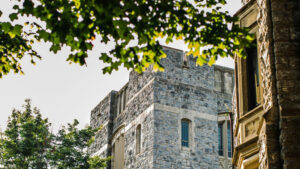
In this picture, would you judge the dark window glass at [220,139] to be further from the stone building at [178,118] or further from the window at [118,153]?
the window at [118,153]

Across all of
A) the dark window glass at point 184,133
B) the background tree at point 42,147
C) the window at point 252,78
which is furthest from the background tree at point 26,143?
the window at point 252,78

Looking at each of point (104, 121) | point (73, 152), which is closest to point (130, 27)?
point (73, 152)

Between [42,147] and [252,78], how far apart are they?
15.0 m

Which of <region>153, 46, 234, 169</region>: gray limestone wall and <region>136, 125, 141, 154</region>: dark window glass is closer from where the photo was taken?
<region>153, 46, 234, 169</region>: gray limestone wall

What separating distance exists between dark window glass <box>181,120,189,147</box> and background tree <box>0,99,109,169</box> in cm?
352

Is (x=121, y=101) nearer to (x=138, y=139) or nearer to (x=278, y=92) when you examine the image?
(x=138, y=139)

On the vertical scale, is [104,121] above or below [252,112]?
above

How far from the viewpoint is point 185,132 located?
948 inches

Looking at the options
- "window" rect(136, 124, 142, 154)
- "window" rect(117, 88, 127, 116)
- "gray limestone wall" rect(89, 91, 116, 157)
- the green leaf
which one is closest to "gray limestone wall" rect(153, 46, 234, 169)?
"window" rect(136, 124, 142, 154)

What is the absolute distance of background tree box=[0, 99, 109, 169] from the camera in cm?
2311

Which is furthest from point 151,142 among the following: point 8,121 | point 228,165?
point 8,121

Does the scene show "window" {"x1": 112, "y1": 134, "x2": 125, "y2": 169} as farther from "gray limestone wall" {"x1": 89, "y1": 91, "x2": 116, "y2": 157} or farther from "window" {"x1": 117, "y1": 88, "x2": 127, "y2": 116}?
"window" {"x1": 117, "y1": 88, "x2": 127, "y2": 116}

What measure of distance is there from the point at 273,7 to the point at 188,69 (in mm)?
15830

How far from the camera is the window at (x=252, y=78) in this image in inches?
447
